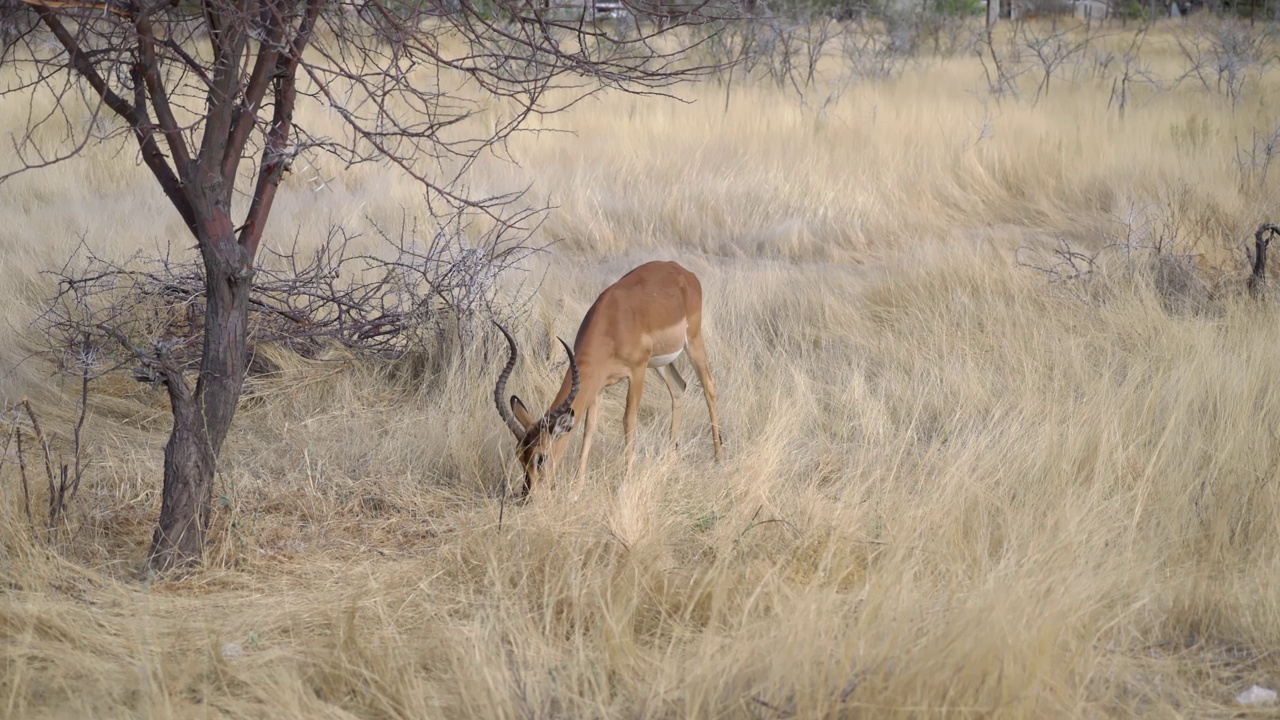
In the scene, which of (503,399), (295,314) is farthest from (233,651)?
(295,314)

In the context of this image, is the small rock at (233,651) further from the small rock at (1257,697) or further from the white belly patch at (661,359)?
the small rock at (1257,697)

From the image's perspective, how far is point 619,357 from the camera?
4668mm

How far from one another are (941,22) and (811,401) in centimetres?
1995

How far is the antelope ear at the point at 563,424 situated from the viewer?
165 inches

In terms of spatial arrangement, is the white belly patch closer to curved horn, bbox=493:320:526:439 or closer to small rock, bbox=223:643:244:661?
curved horn, bbox=493:320:526:439

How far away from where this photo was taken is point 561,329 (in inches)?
252

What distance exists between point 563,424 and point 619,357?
56cm

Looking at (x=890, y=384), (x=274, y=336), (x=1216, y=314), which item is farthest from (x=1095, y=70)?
(x=274, y=336)

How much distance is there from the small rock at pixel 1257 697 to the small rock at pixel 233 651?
2659 mm

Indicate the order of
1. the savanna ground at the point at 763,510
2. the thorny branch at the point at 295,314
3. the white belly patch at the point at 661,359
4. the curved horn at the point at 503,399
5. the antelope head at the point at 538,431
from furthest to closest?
the thorny branch at the point at 295,314
the white belly patch at the point at 661,359
the antelope head at the point at 538,431
the curved horn at the point at 503,399
the savanna ground at the point at 763,510

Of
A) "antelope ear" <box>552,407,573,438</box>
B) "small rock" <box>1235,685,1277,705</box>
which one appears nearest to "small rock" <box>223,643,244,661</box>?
"antelope ear" <box>552,407,573,438</box>

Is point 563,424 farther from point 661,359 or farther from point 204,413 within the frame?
point 204,413

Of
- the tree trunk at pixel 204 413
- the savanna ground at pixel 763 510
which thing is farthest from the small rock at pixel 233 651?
the tree trunk at pixel 204 413

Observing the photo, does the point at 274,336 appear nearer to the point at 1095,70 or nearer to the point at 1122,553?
the point at 1122,553
